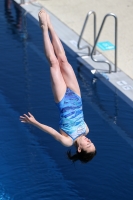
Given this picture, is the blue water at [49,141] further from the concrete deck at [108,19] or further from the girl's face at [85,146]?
the girl's face at [85,146]

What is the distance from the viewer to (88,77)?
432 inches

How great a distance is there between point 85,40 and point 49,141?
4.11 m

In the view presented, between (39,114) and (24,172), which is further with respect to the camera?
(39,114)

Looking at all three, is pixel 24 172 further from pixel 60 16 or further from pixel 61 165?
pixel 60 16

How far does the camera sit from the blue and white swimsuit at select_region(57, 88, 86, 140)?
7.29 meters

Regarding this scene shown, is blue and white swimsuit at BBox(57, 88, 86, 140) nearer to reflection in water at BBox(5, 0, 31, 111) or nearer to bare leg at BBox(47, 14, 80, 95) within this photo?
bare leg at BBox(47, 14, 80, 95)

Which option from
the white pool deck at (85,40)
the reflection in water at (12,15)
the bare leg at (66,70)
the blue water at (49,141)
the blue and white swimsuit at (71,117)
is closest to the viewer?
the blue and white swimsuit at (71,117)

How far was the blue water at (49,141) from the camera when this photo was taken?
8.13m

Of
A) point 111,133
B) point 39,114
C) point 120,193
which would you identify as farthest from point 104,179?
point 39,114

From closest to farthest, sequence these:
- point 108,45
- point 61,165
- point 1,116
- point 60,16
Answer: point 61,165 < point 1,116 < point 108,45 < point 60,16

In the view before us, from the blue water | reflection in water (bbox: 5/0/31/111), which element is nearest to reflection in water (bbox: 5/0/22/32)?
reflection in water (bbox: 5/0/31/111)

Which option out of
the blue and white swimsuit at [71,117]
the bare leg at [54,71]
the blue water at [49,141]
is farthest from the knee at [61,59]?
the blue water at [49,141]

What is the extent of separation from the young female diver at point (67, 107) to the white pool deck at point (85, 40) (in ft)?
8.83

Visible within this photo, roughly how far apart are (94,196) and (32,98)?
2.78 metres
